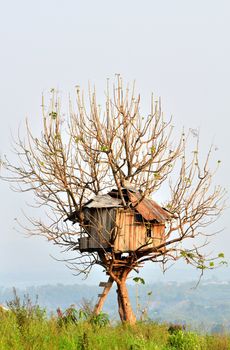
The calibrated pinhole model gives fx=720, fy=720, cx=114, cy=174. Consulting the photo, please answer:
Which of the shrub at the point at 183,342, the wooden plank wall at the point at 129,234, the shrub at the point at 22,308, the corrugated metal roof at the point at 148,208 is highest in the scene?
the corrugated metal roof at the point at 148,208

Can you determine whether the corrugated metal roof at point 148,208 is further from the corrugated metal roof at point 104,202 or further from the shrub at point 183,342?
the shrub at point 183,342

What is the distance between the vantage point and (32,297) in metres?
14.6

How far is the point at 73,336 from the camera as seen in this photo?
1437 cm

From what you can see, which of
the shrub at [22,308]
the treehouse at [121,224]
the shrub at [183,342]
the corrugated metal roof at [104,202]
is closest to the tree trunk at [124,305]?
the treehouse at [121,224]

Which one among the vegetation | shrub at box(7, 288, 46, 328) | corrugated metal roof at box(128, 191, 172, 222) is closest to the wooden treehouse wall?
corrugated metal roof at box(128, 191, 172, 222)

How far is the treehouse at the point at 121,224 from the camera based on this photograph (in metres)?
20.0

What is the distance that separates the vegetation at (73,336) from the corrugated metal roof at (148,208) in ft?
10.5

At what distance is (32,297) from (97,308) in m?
6.42

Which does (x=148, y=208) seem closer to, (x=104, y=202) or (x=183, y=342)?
(x=104, y=202)

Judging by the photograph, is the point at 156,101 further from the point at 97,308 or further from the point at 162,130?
the point at 97,308

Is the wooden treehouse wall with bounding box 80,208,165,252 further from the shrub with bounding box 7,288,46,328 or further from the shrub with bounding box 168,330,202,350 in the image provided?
the shrub with bounding box 7,288,46,328

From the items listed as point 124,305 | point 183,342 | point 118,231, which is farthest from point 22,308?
point 124,305

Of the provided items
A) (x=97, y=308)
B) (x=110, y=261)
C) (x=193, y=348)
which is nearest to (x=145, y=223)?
(x=110, y=261)

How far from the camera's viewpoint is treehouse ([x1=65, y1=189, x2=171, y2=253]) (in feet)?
65.7
